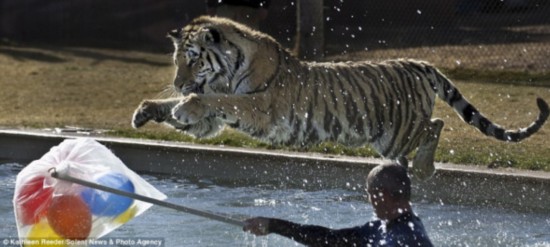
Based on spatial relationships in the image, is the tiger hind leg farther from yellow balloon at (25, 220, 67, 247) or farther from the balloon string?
yellow balloon at (25, 220, 67, 247)

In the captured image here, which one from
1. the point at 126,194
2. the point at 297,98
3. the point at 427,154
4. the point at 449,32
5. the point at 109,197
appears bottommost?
the point at 449,32

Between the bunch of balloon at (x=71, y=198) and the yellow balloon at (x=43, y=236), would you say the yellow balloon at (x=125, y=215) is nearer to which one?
the bunch of balloon at (x=71, y=198)

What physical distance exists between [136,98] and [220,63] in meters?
4.72

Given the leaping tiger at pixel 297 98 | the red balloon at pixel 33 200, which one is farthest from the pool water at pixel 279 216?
the red balloon at pixel 33 200

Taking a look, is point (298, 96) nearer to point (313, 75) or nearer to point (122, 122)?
point (313, 75)

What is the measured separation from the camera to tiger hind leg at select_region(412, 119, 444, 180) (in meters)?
8.23

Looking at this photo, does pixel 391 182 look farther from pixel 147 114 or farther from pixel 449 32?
pixel 449 32

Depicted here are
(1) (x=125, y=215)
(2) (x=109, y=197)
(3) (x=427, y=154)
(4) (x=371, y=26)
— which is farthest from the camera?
(4) (x=371, y=26)

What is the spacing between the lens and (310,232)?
534cm

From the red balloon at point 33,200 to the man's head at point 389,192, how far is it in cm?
153

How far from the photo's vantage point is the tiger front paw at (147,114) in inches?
296

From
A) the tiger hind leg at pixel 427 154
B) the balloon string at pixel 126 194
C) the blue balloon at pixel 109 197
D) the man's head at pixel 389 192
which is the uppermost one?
the man's head at pixel 389 192

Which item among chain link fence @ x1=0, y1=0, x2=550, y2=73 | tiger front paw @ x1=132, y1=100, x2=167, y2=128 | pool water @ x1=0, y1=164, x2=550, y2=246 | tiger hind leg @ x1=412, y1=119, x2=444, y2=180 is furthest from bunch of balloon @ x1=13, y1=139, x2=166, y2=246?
chain link fence @ x1=0, y1=0, x2=550, y2=73

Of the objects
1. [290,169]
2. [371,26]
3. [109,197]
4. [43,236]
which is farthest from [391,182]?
[371,26]
